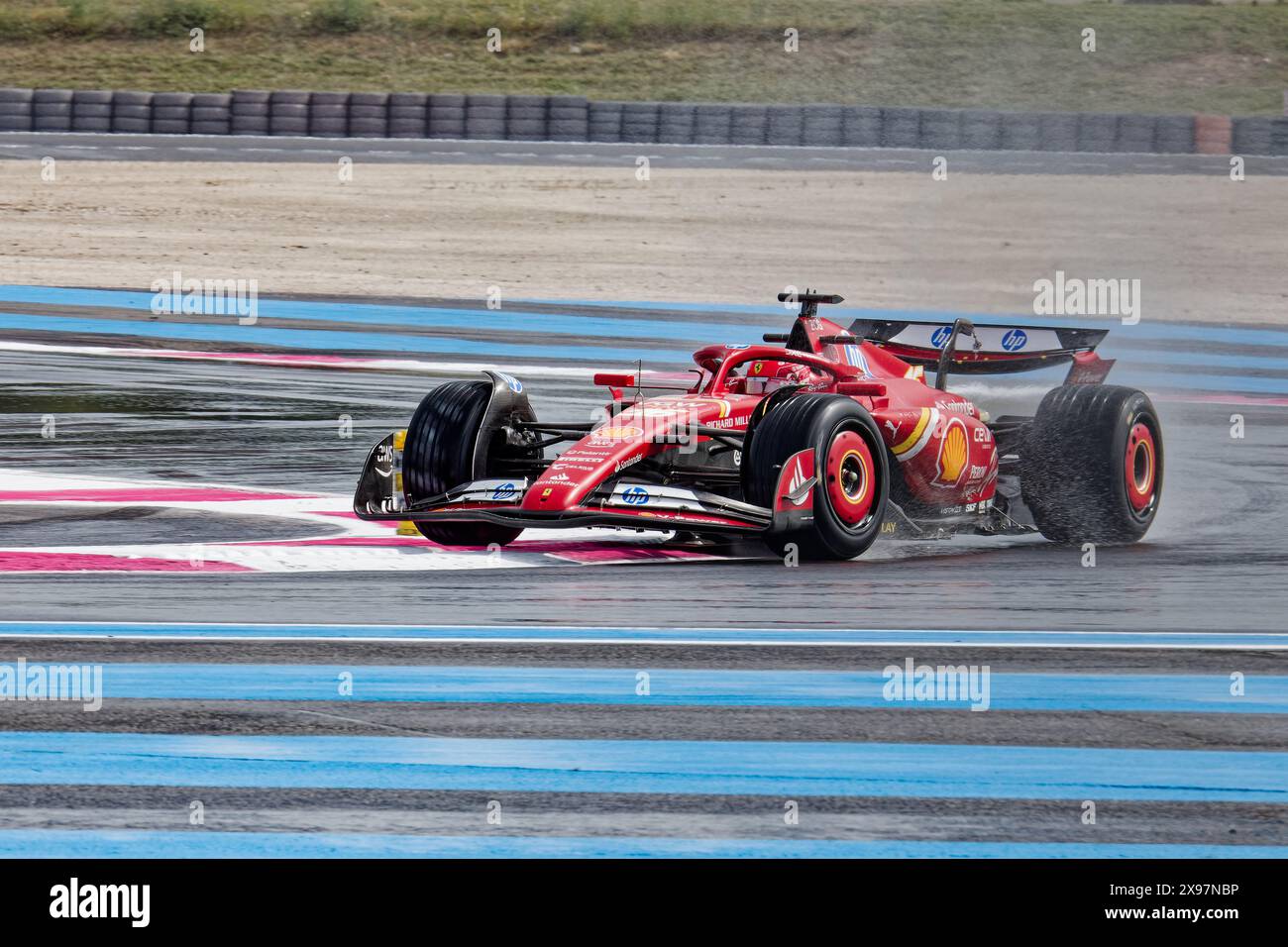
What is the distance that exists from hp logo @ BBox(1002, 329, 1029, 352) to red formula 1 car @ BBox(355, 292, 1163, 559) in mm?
11

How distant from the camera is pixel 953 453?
28.1ft

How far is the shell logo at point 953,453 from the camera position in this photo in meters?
8.53

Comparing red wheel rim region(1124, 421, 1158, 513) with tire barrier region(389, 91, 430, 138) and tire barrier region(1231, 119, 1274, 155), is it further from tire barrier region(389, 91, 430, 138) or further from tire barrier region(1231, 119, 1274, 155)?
tire barrier region(389, 91, 430, 138)

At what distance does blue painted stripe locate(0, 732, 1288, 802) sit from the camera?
5.08 m

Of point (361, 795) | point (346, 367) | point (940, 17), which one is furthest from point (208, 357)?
point (940, 17)

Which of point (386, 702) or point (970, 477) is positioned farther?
point (970, 477)

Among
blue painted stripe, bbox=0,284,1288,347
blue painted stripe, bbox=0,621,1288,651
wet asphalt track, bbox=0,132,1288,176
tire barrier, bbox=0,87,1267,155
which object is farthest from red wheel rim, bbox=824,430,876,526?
tire barrier, bbox=0,87,1267,155

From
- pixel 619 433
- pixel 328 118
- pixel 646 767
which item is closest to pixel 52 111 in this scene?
pixel 328 118

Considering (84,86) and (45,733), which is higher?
(84,86)

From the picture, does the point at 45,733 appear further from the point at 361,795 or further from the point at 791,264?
the point at 791,264

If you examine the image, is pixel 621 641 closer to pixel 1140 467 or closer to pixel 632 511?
pixel 632 511

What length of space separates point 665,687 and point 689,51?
33.4 m

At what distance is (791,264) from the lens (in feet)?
70.3

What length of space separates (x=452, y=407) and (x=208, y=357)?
292 inches
